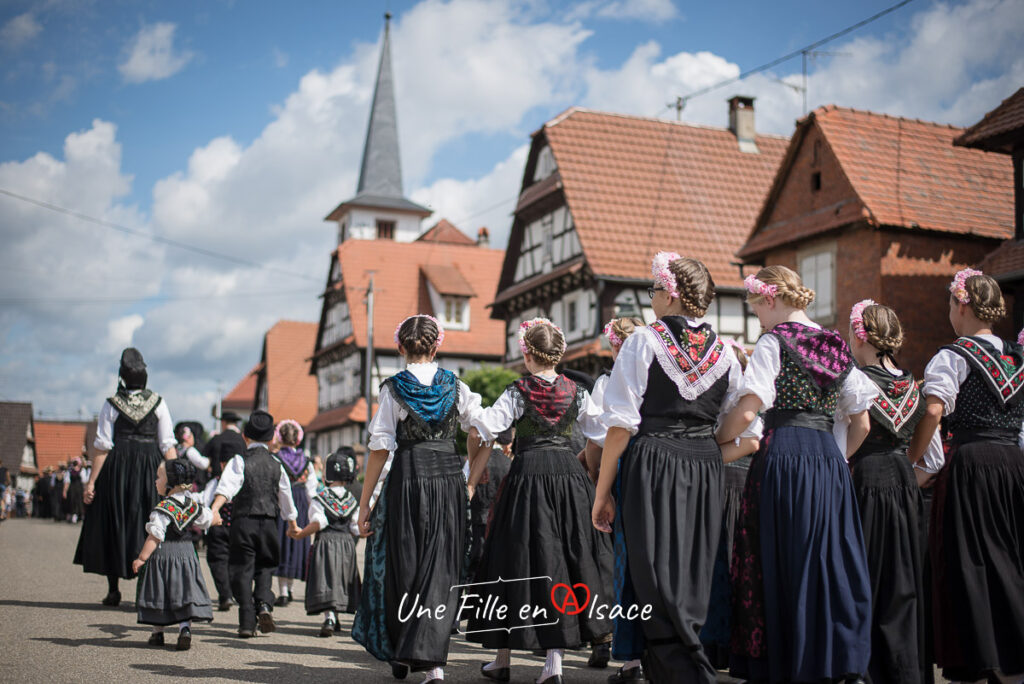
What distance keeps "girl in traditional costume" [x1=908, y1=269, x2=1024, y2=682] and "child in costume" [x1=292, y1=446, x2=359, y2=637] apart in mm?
5099

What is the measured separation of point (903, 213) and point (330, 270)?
3649cm

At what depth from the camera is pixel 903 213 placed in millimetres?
23953

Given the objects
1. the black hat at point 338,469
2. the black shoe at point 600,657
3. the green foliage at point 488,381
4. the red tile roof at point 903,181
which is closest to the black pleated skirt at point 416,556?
the black shoe at point 600,657

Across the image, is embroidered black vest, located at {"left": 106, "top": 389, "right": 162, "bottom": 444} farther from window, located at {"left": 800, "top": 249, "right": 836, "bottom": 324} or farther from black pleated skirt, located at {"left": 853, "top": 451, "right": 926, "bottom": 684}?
window, located at {"left": 800, "top": 249, "right": 836, "bottom": 324}

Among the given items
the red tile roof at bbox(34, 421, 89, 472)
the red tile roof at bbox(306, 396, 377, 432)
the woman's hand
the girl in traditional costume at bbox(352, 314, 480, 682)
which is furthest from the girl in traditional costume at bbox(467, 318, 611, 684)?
the red tile roof at bbox(34, 421, 89, 472)

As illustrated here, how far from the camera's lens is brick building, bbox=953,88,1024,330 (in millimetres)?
19231

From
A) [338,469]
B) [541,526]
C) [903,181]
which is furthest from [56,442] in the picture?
[541,526]

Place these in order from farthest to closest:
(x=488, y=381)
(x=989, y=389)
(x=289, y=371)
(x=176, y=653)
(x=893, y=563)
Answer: (x=289, y=371)
(x=488, y=381)
(x=176, y=653)
(x=989, y=389)
(x=893, y=563)

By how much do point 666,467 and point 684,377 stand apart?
1.45 feet

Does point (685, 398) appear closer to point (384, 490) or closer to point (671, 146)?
point (384, 490)

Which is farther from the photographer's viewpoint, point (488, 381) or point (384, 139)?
point (384, 139)

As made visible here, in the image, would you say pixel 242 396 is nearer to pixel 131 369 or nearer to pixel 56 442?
pixel 56 442

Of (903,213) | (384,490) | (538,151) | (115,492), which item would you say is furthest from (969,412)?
(538,151)

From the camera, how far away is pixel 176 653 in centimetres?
777
